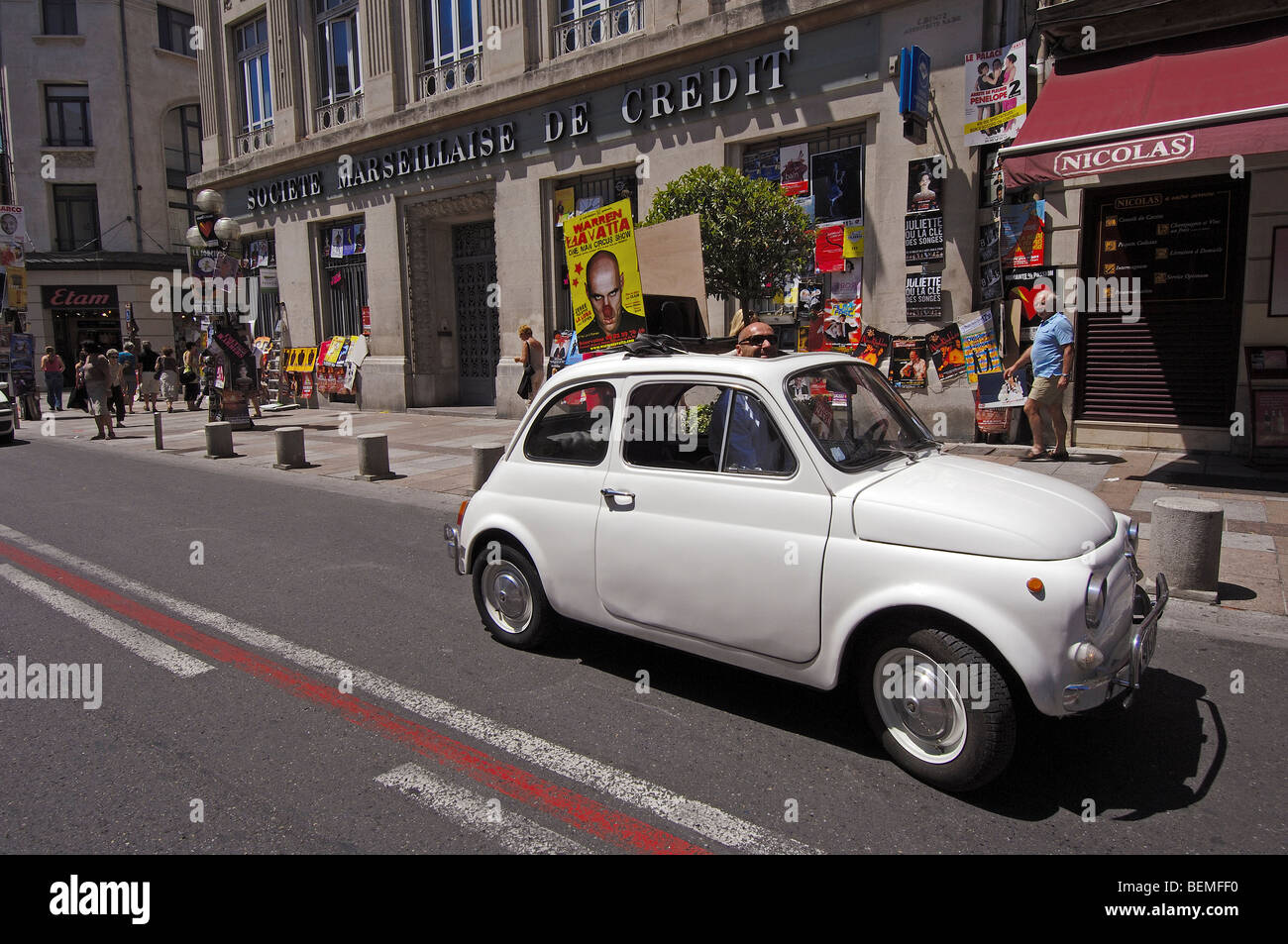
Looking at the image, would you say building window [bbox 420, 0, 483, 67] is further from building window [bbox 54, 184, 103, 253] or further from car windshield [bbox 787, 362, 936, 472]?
building window [bbox 54, 184, 103, 253]

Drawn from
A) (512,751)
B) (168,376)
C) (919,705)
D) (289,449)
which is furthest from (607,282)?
(168,376)

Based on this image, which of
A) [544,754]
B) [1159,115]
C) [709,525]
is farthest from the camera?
[1159,115]

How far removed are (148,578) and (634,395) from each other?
183 inches

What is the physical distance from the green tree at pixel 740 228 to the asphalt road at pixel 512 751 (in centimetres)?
553

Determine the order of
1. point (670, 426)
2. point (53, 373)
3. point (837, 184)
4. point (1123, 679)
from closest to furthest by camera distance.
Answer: point (1123, 679), point (670, 426), point (837, 184), point (53, 373)

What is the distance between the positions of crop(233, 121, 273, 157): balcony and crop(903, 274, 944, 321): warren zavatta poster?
20.3 m

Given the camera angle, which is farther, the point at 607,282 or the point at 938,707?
the point at 607,282

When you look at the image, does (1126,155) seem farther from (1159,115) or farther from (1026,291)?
(1026,291)

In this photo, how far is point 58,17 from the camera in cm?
3553

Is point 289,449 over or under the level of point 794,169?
under

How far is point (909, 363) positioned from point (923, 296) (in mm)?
969

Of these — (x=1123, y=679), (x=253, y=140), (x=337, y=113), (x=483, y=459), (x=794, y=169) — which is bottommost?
(x=1123, y=679)

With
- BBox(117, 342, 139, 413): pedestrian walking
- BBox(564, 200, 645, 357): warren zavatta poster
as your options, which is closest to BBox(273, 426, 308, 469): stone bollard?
BBox(564, 200, 645, 357): warren zavatta poster
